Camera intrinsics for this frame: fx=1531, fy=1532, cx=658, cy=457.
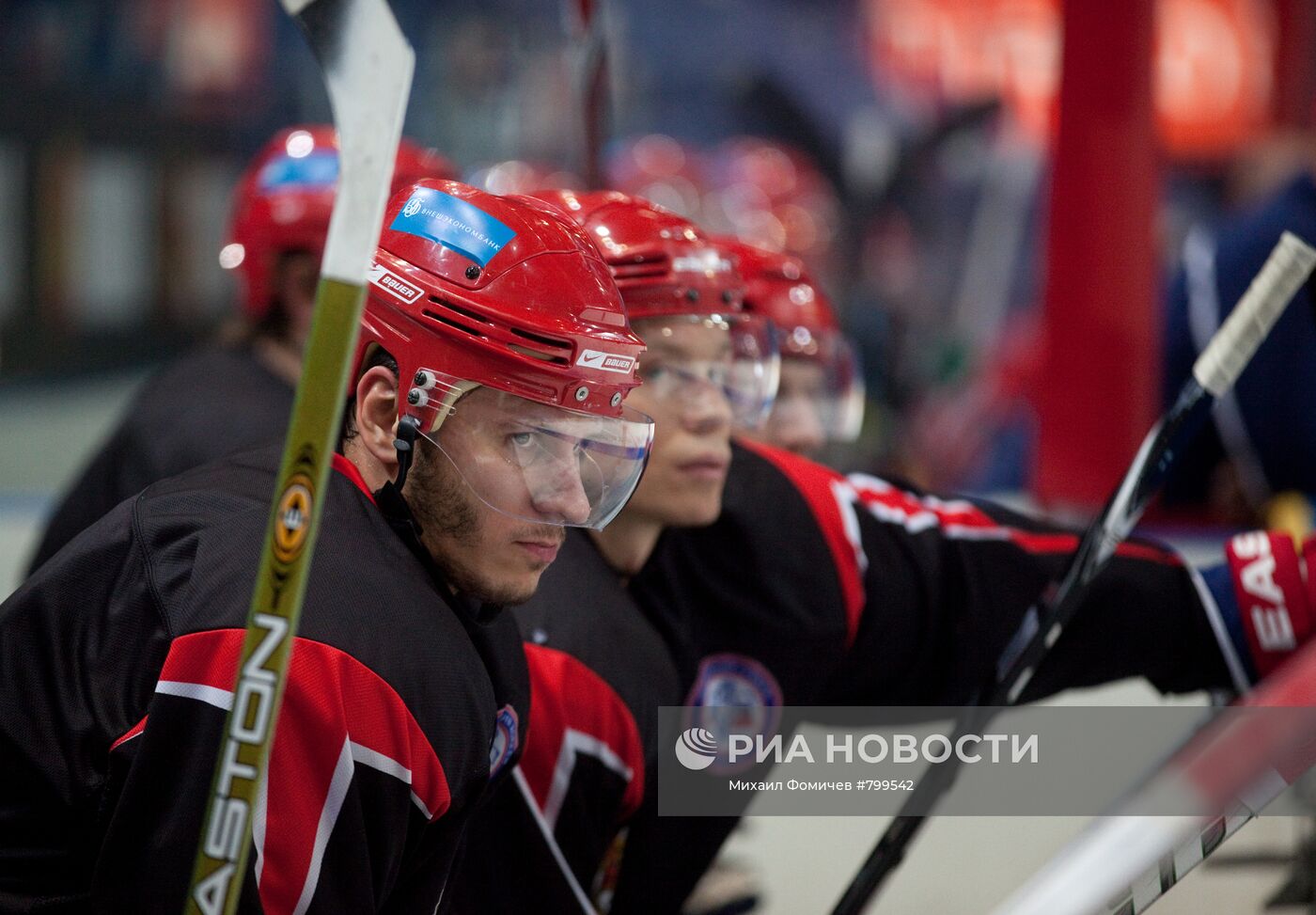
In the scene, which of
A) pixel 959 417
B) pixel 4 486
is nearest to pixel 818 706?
pixel 959 417

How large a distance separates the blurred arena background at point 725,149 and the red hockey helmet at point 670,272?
2.65 meters

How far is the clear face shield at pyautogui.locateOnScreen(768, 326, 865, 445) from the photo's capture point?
226 centimetres

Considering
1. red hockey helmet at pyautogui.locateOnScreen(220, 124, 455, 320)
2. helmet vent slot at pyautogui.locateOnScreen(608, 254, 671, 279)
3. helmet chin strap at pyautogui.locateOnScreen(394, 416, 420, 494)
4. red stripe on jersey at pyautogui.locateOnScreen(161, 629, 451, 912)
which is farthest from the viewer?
red hockey helmet at pyautogui.locateOnScreen(220, 124, 455, 320)

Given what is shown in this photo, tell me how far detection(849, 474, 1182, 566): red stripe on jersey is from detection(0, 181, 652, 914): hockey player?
68 centimetres

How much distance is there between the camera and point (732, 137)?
815cm

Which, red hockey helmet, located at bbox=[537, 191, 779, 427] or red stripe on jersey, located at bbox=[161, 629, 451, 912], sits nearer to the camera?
red stripe on jersey, located at bbox=[161, 629, 451, 912]

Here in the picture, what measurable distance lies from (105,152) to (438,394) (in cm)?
626

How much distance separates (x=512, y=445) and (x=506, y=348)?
0.08 meters

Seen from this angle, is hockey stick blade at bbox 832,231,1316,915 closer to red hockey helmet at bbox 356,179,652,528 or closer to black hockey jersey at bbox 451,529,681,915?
black hockey jersey at bbox 451,529,681,915

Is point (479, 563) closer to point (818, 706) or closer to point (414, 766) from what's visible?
point (414, 766)

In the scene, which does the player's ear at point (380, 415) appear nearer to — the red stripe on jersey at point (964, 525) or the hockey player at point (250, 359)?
the red stripe on jersey at point (964, 525)

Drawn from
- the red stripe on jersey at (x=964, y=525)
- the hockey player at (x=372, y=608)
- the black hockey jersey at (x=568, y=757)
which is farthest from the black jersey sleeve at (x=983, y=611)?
the hockey player at (x=372, y=608)

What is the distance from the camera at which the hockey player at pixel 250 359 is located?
90.2 inches

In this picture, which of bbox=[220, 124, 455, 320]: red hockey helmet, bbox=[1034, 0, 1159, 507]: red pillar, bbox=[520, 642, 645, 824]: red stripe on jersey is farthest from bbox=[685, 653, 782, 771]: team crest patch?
bbox=[1034, 0, 1159, 507]: red pillar
